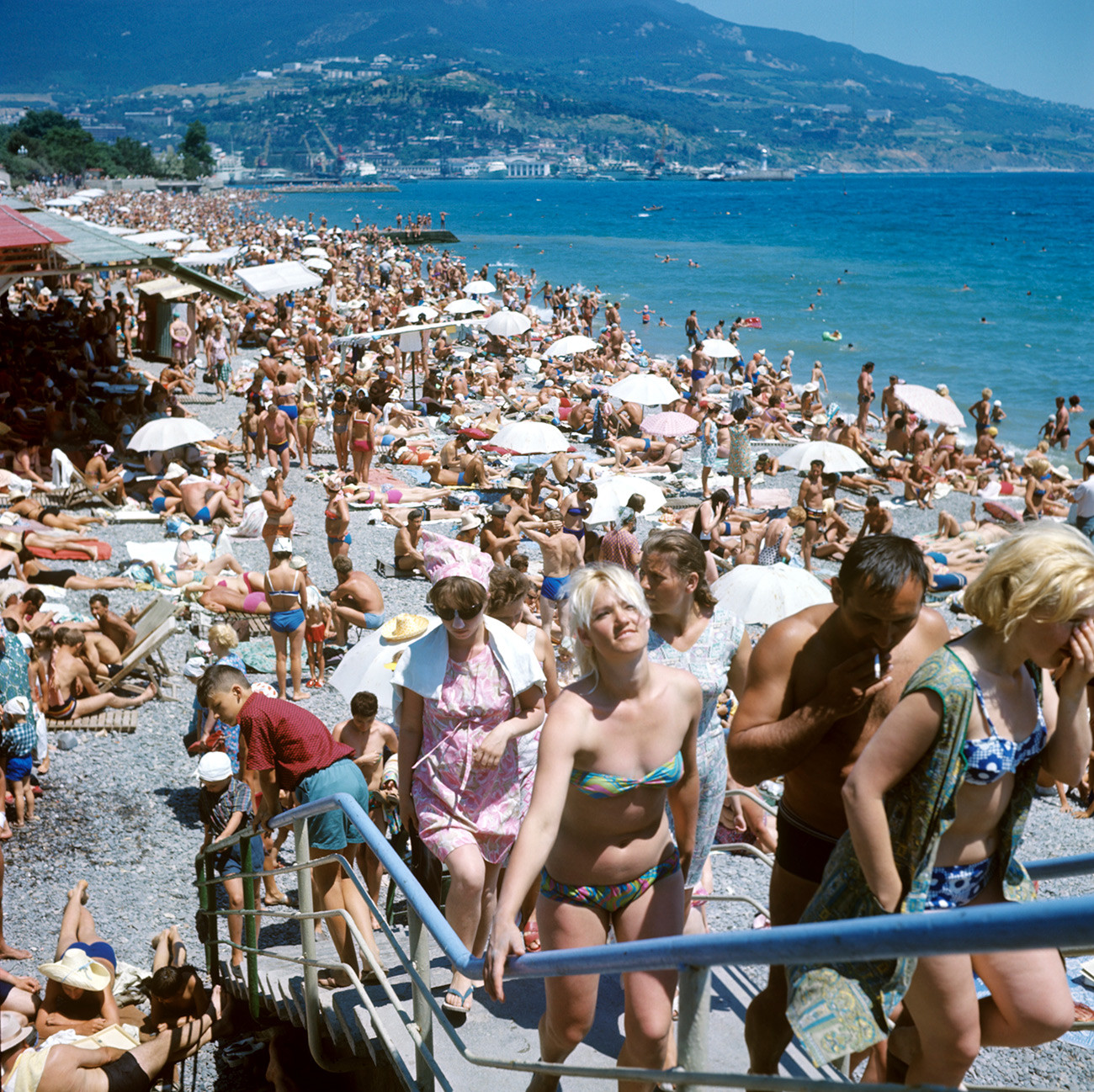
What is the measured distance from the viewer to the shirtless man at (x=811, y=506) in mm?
12117

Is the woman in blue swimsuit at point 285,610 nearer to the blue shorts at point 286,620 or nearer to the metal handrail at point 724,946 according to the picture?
the blue shorts at point 286,620

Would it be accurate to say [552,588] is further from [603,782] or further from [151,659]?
Result: [603,782]

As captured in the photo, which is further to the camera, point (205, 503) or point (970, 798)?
point (205, 503)

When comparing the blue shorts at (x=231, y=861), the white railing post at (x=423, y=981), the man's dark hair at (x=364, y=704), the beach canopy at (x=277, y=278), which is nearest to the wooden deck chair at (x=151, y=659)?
the blue shorts at (x=231, y=861)

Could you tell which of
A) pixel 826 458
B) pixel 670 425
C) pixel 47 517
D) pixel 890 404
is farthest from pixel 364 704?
pixel 890 404

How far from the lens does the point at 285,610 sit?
7.90 metres

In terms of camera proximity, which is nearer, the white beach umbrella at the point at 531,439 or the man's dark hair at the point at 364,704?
the man's dark hair at the point at 364,704

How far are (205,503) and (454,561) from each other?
985cm

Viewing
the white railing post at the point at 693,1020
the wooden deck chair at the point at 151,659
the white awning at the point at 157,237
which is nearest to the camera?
the white railing post at the point at 693,1020

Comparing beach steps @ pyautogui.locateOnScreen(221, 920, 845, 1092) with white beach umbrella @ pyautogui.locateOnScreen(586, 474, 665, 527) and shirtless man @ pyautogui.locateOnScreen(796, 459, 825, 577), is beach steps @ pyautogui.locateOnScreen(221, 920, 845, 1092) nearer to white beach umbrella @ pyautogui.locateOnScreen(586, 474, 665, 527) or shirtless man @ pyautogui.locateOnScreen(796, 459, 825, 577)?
white beach umbrella @ pyautogui.locateOnScreen(586, 474, 665, 527)

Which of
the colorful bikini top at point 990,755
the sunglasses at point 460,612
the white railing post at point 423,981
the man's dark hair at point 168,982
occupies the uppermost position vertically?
the colorful bikini top at point 990,755

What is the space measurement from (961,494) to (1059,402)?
538 cm

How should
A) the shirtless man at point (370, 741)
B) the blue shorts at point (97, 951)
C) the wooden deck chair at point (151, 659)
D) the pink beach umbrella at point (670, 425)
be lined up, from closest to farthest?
the blue shorts at point (97, 951), the shirtless man at point (370, 741), the wooden deck chair at point (151, 659), the pink beach umbrella at point (670, 425)

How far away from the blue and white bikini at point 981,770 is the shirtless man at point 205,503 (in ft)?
38.3
